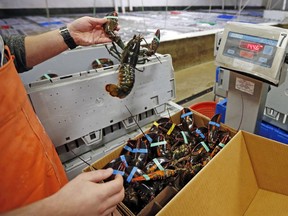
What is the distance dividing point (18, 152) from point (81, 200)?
0.65 ft

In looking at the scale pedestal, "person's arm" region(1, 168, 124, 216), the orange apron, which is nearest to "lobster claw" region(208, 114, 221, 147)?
the scale pedestal

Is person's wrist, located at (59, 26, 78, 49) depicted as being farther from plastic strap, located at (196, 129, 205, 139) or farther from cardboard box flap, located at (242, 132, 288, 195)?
cardboard box flap, located at (242, 132, 288, 195)

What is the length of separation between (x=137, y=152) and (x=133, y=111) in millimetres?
283

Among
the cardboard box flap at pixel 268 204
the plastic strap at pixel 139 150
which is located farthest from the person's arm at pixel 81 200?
the cardboard box flap at pixel 268 204

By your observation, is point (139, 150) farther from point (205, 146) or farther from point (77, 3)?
point (77, 3)

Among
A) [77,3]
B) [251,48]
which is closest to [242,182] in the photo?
[251,48]

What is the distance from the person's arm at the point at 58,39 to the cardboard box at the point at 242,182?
0.80 metres

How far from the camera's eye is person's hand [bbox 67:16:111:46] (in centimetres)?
99

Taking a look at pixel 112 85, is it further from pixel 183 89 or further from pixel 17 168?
pixel 183 89

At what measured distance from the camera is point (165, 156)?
3.28 ft

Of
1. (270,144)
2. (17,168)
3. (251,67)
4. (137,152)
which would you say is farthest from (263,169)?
(17,168)

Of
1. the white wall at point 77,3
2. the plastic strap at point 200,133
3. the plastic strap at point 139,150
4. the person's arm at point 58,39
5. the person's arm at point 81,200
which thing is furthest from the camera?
the white wall at point 77,3

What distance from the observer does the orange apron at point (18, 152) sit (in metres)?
0.47

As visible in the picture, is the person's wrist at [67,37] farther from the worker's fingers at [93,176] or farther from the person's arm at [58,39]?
the worker's fingers at [93,176]
